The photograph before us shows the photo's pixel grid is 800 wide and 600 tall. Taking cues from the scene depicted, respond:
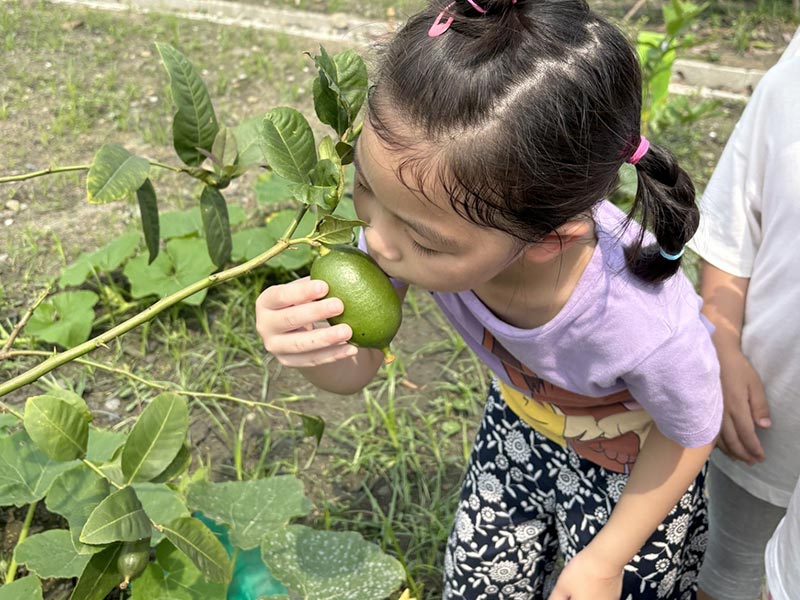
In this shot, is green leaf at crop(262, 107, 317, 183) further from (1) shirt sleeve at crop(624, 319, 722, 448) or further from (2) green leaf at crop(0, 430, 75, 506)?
(2) green leaf at crop(0, 430, 75, 506)

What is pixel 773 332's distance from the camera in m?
1.36

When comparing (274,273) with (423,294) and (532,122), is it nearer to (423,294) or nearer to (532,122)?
(423,294)

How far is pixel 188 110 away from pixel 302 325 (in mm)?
522

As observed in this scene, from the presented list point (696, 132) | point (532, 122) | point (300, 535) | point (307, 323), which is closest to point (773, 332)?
point (532, 122)

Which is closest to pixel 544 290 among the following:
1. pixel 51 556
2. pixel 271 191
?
pixel 51 556

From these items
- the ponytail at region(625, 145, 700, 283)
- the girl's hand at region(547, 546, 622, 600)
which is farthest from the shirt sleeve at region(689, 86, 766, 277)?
the girl's hand at region(547, 546, 622, 600)

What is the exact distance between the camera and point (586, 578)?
52.1 inches

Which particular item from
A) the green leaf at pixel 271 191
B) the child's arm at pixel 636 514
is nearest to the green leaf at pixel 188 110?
the child's arm at pixel 636 514

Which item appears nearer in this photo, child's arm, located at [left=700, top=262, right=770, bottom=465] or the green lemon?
the green lemon

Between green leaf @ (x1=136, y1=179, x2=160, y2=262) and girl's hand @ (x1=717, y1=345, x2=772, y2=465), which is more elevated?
green leaf @ (x1=136, y1=179, x2=160, y2=262)

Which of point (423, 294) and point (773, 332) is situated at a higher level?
point (773, 332)

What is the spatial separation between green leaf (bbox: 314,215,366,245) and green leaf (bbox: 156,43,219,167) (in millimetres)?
508

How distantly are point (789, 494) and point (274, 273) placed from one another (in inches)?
56.9

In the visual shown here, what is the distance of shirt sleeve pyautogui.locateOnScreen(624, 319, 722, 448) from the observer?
1197 millimetres
